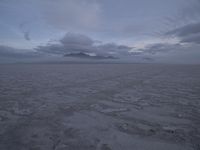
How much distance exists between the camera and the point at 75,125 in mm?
2879

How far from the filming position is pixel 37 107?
3924 millimetres

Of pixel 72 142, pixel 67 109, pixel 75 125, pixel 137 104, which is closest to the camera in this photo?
pixel 72 142

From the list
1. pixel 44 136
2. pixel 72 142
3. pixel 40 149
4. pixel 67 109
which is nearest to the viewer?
pixel 40 149

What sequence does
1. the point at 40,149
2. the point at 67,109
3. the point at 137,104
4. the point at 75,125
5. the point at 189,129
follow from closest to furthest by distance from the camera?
the point at 40,149
the point at 189,129
the point at 75,125
the point at 67,109
the point at 137,104

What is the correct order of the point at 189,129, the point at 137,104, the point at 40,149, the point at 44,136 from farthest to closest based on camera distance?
the point at 137,104 → the point at 189,129 → the point at 44,136 → the point at 40,149

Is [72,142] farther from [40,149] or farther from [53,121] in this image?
[53,121]

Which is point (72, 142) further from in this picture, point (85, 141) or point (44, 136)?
point (44, 136)

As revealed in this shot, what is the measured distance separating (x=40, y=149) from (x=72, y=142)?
515 millimetres

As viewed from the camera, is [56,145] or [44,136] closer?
[56,145]

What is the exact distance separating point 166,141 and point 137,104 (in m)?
2.05

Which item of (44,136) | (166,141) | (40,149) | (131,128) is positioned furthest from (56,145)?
Result: (166,141)

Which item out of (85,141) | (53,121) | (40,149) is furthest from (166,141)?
(53,121)

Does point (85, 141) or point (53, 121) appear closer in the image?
point (85, 141)

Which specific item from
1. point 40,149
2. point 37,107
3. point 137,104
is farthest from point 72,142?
point 137,104
